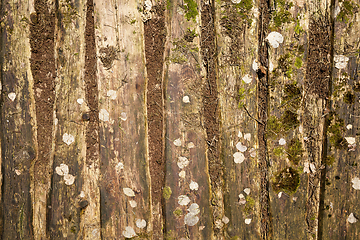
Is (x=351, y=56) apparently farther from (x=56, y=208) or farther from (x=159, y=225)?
(x=56, y=208)

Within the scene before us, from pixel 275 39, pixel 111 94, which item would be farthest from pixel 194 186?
pixel 275 39

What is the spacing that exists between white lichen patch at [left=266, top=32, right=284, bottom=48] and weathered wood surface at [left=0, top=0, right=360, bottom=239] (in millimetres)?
17

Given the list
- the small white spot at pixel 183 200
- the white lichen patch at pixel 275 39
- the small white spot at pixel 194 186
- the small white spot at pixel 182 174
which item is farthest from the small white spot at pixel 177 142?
the white lichen patch at pixel 275 39

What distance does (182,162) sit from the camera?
2383mm

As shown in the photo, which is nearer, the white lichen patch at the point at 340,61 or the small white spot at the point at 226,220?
the white lichen patch at the point at 340,61

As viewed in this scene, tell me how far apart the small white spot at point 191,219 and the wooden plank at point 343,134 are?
5.18ft

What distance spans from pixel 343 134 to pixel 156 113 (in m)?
2.27

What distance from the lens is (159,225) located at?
246 centimetres

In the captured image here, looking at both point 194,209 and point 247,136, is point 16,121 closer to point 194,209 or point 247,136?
point 194,209

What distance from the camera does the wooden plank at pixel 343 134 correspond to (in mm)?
2283

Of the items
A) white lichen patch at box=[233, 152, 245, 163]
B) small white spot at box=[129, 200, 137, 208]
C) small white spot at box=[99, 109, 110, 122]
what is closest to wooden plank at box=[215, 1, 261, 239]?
white lichen patch at box=[233, 152, 245, 163]

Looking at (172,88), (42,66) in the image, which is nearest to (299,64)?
(172,88)

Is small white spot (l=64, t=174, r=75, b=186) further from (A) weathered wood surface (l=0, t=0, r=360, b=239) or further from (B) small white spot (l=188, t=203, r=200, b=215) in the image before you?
(B) small white spot (l=188, t=203, r=200, b=215)

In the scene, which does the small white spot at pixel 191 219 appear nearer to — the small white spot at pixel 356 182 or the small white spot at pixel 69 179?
the small white spot at pixel 69 179
